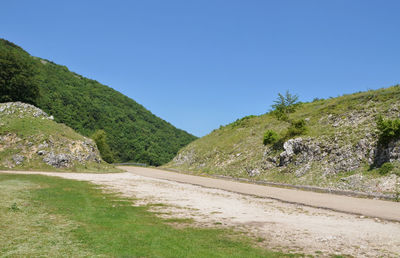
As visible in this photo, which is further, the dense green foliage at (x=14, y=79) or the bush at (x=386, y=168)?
the dense green foliage at (x=14, y=79)

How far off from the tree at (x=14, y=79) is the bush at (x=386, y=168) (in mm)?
56922

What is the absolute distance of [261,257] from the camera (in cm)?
731

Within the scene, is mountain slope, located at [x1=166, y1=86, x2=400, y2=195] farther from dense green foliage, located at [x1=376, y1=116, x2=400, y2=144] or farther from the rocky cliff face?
the rocky cliff face

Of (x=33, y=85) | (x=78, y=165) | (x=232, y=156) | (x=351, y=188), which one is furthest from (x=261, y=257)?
(x=33, y=85)

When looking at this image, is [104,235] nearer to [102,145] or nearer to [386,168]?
[386,168]

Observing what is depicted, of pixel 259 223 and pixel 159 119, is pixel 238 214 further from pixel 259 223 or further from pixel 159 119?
pixel 159 119

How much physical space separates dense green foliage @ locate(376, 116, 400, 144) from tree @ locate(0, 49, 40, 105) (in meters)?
56.5

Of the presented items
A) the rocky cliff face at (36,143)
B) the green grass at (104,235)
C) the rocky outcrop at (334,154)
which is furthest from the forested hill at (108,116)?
the green grass at (104,235)

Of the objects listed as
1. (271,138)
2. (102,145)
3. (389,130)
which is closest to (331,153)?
(389,130)

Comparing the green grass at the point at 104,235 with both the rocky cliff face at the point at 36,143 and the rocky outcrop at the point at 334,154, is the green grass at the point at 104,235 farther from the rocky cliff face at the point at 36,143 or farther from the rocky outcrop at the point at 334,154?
the rocky cliff face at the point at 36,143

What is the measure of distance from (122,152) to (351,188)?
81602 millimetres

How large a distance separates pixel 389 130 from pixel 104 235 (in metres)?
23.3

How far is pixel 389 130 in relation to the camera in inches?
877

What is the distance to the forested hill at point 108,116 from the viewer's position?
84.9 meters
